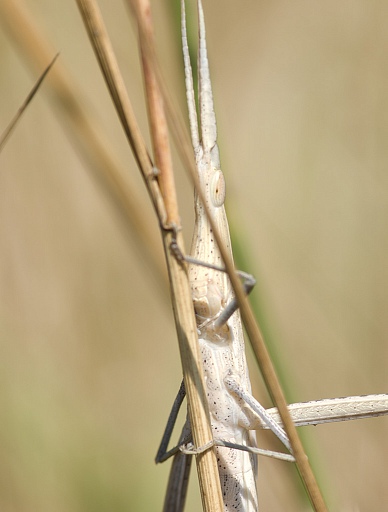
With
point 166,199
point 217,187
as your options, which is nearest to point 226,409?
point 217,187

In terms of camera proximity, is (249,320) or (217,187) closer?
(249,320)

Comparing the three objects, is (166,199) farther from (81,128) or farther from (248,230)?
(248,230)

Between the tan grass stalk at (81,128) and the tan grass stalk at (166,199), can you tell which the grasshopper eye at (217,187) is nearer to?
the tan grass stalk at (81,128)

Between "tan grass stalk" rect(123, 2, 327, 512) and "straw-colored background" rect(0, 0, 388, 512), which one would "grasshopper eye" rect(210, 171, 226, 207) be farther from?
"straw-colored background" rect(0, 0, 388, 512)

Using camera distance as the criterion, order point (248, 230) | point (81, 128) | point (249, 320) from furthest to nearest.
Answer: point (248, 230)
point (81, 128)
point (249, 320)

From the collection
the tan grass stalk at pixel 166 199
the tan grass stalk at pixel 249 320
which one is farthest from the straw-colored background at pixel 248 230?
the tan grass stalk at pixel 249 320

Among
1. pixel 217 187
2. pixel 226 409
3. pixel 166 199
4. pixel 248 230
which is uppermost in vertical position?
pixel 248 230

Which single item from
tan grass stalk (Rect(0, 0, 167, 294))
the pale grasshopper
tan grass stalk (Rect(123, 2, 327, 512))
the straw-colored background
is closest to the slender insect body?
the pale grasshopper
